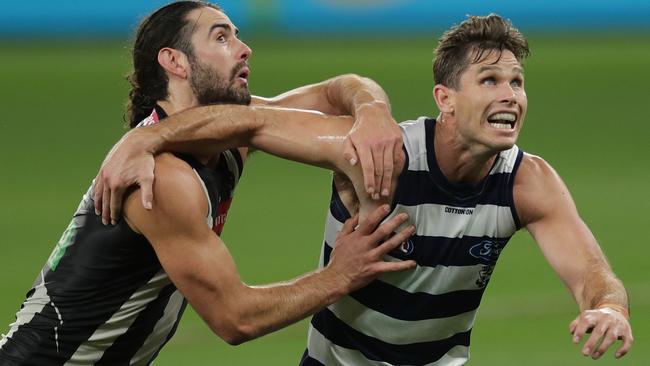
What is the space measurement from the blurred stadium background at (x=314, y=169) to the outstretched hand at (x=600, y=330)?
3098mm

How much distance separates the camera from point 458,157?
5.86m

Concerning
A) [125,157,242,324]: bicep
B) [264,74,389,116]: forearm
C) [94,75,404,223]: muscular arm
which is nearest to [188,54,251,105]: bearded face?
[264,74,389,116]: forearm

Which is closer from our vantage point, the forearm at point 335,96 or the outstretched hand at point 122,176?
the outstretched hand at point 122,176

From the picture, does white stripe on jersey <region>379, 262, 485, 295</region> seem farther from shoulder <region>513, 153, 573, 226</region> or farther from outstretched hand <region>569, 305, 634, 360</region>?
outstretched hand <region>569, 305, 634, 360</region>

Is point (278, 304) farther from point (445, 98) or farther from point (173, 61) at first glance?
point (173, 61)

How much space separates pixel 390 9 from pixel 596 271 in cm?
1818

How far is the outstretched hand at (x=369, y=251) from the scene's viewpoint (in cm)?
570

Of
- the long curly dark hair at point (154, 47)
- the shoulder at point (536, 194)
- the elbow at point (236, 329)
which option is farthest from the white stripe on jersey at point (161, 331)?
the shoulder at point (536, 194)

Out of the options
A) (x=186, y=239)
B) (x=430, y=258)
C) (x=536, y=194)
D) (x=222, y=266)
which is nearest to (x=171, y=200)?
(x=186, y=239)

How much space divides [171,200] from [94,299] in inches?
25.6

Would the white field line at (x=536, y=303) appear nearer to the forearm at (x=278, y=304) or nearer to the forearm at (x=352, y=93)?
the forearm at (x=352, y=93)

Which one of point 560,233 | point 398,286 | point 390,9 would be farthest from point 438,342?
point 390,9

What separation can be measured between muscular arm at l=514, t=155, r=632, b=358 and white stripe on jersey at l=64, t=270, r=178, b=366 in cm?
164

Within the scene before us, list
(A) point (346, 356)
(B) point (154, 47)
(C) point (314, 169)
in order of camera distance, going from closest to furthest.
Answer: (A) point (346, 356)
(B) point (154, 47)
(C) point (314, 169)
